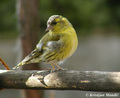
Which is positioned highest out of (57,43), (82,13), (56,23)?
(82,13)

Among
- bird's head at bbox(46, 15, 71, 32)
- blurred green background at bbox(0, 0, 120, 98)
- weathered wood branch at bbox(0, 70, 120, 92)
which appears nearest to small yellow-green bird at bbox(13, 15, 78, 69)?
bird's head at bbox(46, 15, 71, 32)

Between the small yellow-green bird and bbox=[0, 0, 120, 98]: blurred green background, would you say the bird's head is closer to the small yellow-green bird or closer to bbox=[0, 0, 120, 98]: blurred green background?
the small yellow-green bird

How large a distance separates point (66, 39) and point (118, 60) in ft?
12.3

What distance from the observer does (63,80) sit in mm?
1861

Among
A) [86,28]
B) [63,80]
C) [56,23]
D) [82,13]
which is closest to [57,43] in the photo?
[56,23]

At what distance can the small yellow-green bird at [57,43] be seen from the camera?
6.84 ft

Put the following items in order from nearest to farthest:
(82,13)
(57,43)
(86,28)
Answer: (57,43)
(82,13)
(86,28)

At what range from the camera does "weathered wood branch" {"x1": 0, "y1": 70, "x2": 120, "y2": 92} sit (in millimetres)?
1741

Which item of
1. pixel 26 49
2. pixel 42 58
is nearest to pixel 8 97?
pixel 26 49

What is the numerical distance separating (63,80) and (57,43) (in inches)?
14.9

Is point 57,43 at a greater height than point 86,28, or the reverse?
point 86,28

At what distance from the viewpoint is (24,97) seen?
149 inches

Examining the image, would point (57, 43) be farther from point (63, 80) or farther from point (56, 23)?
point (63, 80)

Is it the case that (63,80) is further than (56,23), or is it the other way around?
(56,23)
